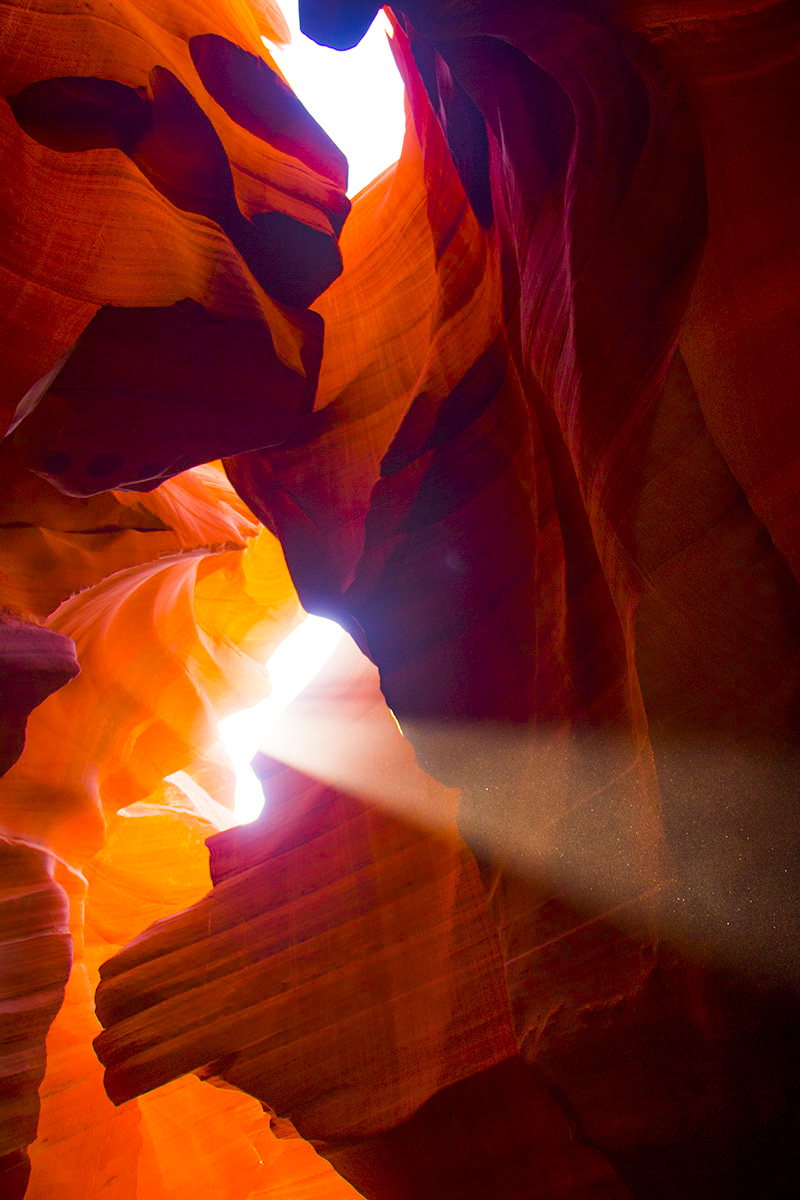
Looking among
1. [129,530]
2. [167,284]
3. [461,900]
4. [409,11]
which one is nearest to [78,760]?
[129,530]

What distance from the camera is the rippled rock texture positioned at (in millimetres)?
2521

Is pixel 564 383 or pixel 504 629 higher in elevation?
pixel 564 383

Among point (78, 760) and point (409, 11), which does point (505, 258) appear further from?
point (78, 760)

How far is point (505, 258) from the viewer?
420 centimetres

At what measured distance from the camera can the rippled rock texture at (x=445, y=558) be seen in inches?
99.3

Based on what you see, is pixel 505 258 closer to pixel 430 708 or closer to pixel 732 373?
pixel 732 373

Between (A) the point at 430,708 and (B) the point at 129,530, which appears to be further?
(B) the point at 129,530

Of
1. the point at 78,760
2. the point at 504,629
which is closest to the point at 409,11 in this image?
the point at 504,629

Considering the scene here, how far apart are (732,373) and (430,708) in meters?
2.66

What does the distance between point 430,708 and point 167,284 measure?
2.87 m

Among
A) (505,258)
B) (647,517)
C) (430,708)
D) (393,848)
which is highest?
(505,258)

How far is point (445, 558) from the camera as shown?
14.7 feet

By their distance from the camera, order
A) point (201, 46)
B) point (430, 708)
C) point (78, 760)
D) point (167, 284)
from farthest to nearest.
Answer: point (78, 760) → point (201, 46) → point (430, 708) → point (167, 284)

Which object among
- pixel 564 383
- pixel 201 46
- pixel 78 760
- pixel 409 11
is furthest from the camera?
pixel 78 760
